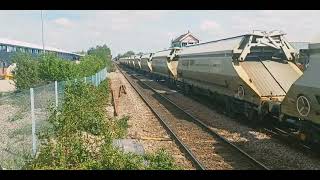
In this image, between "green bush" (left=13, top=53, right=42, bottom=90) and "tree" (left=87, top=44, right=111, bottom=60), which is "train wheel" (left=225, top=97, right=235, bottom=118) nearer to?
"green bush" (left=13, top=53, right=42, bottom=90)

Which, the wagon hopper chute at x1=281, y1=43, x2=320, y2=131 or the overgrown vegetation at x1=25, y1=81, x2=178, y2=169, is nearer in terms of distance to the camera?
the overgrown vegetation at x1=25, y1=81, x2=178, y2=169

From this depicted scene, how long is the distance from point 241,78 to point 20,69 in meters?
19.5

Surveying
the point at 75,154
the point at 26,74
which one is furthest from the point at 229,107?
the point at 26,74

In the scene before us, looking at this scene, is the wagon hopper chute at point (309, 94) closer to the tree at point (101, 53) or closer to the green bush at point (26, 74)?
the green bush at point (26, 74)

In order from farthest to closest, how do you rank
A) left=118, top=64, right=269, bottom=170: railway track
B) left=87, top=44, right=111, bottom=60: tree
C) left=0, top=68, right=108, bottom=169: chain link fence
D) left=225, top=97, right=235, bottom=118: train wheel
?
left=87, top=44, right=111, bottom=60: tree → left=225, top=97, right=235, bottom=118: train wheel → left=118, top=64, right=269, bottom=170: railway track → left=0, top=68, right=108, bottom=169: chain link fence

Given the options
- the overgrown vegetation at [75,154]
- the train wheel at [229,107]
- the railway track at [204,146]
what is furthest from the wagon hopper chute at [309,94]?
the train wheel at [229,107]

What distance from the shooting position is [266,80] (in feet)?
42.8

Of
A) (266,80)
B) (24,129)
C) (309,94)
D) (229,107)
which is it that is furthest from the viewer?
(229,107)

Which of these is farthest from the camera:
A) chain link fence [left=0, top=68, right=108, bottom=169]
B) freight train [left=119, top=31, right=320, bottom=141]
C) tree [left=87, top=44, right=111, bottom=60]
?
tree [left=87, top=44, right=111, bottom=60]

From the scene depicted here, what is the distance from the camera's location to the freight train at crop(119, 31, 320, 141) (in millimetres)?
9289

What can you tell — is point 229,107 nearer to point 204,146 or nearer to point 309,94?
point 204,146

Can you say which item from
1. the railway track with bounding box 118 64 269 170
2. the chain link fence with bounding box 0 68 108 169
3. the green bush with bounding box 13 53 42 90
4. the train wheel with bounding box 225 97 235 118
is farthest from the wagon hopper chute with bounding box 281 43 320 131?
the green bush with bounding box 13 53 42 90
